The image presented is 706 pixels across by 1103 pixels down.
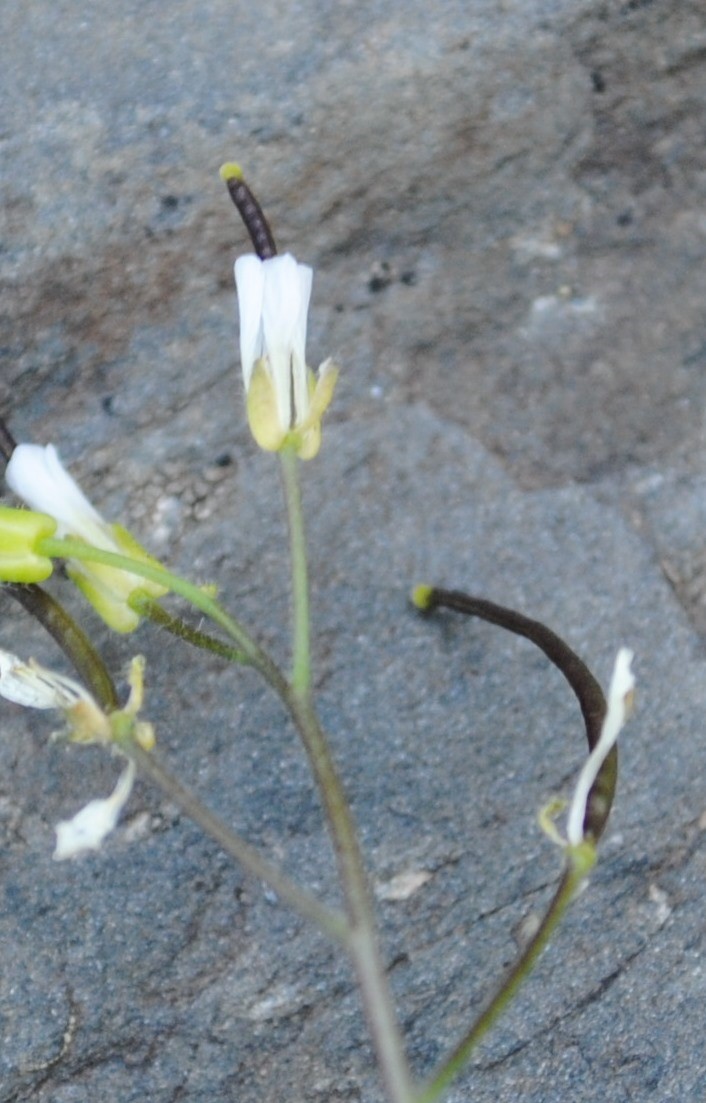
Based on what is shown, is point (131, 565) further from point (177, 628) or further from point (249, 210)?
point (249, 210)

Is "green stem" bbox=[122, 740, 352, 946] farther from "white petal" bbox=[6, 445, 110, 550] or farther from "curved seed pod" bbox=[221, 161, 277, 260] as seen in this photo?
"curved seed pod" bbox=[221, 161, 277, 260]

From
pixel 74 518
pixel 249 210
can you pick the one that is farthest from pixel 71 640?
pixel 249 210

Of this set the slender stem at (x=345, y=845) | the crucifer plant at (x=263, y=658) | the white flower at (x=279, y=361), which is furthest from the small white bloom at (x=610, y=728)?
the white flower at (x=279, y=361)

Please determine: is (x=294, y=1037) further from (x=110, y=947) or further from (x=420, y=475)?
(x=420, y=475)

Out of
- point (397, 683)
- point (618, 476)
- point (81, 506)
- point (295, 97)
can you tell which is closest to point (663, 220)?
point (618, 476)

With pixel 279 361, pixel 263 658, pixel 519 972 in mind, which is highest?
pixel 279 361

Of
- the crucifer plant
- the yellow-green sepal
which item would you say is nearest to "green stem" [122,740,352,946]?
the crucifer plant

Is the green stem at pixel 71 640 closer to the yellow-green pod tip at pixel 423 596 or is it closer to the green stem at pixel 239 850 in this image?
the green stem at pixel 239 850
